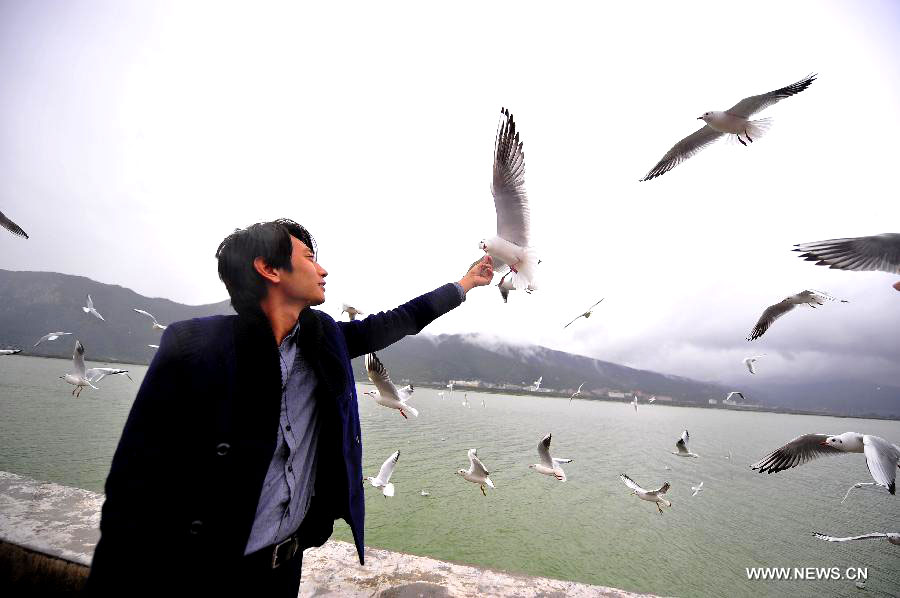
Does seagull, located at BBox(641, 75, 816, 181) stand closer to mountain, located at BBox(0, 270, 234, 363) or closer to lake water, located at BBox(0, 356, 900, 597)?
lake water, located at BBox(0, 356, 900, 597)

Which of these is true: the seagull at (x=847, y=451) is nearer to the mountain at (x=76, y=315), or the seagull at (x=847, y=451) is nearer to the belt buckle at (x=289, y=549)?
the belt buckle at (x=289, y=549)

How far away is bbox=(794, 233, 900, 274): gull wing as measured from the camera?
337cm

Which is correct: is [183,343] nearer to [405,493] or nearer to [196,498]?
[196,498]

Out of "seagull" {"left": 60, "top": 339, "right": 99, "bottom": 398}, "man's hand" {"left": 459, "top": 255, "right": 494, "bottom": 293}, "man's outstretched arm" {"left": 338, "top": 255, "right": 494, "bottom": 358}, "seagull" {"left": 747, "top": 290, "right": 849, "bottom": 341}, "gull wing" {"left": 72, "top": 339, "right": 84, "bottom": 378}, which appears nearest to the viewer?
"man's outstretched arm" {"left": 338, "top": 255, "right": 494, "bottom": 358}

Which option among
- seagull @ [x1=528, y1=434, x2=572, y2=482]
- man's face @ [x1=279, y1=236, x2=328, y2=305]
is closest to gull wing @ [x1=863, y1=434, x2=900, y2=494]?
seagull @ [x1=528, y1=434, x2=572, y2=482]

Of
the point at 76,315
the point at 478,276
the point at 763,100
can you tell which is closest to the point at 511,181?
the point at 478,276

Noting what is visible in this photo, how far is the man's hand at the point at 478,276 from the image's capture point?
2.64 m

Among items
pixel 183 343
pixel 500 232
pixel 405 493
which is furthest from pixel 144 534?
pixel 405 493

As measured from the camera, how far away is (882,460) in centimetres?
486

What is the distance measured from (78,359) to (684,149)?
17.2 metres

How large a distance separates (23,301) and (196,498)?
200 meters

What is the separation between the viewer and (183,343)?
4.68ft

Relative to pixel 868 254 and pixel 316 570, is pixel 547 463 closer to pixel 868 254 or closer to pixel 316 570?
pixel 868 254

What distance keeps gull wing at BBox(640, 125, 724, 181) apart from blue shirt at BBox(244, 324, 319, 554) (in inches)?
316
